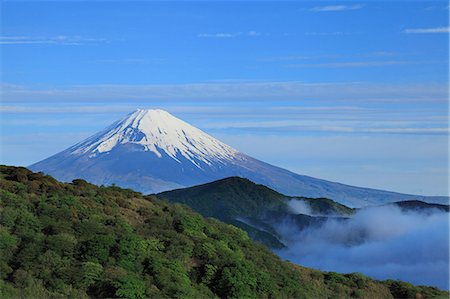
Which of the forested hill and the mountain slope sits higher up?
the mountain slope

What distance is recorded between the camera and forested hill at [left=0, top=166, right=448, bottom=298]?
3747cm

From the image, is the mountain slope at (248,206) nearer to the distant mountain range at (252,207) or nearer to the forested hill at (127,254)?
the distant mountain range at (252,207)

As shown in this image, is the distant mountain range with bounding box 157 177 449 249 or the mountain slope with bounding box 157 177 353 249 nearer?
the mountain slope with bounding box 157 177 353 249

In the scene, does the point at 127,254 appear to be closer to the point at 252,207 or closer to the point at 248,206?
the point at 248,206

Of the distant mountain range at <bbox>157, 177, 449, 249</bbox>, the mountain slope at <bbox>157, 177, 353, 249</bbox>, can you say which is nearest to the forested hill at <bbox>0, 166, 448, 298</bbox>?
the distant mountain range at <bbox>157, 177, 449, 249</bbox>

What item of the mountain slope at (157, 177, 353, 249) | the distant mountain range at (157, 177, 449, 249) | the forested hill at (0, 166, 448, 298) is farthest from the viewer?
the distant mountain range at (157, 177, 449, 249)

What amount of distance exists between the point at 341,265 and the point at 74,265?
96.1 meters

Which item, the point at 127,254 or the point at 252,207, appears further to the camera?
the point at 252,207

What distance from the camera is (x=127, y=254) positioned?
4028 centimetres

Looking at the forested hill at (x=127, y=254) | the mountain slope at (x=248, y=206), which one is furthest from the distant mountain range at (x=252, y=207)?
the forested hill at (x=127, y=254)

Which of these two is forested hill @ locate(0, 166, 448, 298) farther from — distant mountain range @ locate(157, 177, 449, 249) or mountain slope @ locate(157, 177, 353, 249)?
mountain slope @ locate(157, 177, 353, 249)

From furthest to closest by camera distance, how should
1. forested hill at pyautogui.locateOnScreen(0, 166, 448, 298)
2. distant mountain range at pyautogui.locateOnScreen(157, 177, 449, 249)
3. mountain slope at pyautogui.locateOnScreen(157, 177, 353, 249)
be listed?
1. distant mountain range at pyautogui.locateOnScreen(157, 177, 449, 249)
2. mountain slope at pyautogui.locateOnScreen(157, 177, 353, 249)
3. forested hill at pyautogui.locateOnScreen(0, 166, 448, 298)

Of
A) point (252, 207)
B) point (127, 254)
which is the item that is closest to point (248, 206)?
point (252, 207)

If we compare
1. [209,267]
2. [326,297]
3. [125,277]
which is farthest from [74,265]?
[326,297]
